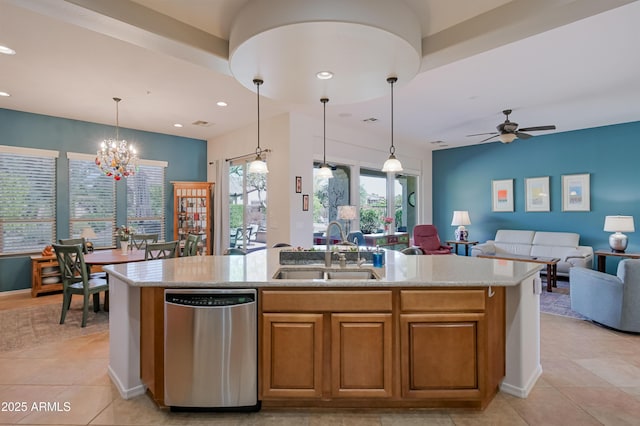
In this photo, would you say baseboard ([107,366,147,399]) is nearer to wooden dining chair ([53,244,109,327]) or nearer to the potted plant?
wooden dining chair ([53,244,109,327])

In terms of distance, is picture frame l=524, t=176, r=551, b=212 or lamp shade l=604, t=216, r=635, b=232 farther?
picture frame l=524, t=176, r=551, b=212

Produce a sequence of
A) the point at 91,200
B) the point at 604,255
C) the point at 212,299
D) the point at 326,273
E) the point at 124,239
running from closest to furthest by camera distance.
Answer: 1. the point at 212,299
2. the point at 326,273
3. the point at 124,239
4. the point at 604,255
5. the point at 91,200

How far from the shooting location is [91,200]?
6.15 m

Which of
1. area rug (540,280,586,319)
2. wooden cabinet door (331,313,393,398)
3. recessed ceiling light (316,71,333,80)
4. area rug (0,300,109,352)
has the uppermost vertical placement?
recessed ceiling light (316,71,333,80)

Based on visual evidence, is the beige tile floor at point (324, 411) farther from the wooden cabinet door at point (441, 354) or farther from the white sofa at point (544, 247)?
the white sofa at point (544, 247)

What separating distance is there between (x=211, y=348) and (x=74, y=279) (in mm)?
2874

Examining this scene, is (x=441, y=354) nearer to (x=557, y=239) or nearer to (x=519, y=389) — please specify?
(x=519, y=389)

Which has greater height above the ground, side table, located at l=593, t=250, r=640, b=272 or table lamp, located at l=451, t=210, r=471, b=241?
table lamp, located at l=451, t=210, r=471, b=241

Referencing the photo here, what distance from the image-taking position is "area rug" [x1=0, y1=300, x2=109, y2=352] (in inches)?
137

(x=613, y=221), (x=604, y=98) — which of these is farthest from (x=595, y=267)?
(x=604, y=98)

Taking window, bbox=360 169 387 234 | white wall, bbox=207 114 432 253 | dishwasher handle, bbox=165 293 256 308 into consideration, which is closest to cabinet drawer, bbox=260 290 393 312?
dishwasher handle, bbox=165 293 256 308

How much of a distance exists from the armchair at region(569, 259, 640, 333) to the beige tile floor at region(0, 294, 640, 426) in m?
0.47


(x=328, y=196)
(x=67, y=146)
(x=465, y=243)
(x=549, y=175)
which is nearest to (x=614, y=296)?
(x=465, y=243)

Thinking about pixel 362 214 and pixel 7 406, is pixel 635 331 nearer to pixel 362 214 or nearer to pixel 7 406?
pixel 362 214
